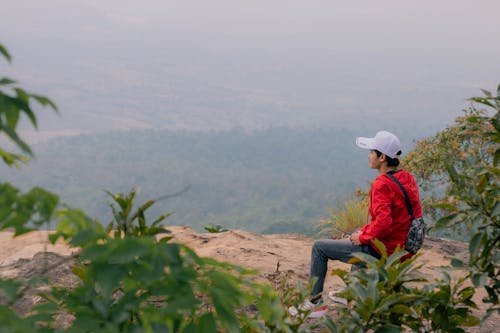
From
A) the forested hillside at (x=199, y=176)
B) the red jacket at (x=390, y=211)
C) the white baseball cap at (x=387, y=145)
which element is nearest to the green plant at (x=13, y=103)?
the red jacket at (x=390, y=211)

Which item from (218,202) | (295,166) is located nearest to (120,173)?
(218,202)

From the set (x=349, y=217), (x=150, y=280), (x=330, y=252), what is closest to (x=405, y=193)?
(x=330, y=252)

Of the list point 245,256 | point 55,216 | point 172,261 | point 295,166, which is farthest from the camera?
point 295,166

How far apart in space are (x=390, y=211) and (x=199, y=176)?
153377 mm

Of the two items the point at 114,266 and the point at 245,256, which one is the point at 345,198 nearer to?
the point at 245,256

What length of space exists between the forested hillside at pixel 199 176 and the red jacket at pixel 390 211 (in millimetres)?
102113

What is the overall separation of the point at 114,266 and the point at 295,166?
191 metres

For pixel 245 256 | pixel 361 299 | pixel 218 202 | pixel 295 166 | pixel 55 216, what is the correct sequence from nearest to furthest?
pixel 55 216
pixel 361 299
pixel 245 256
pixel 218 202
pixel 295 166

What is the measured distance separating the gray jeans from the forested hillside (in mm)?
101681

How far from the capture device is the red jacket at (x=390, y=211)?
4105 millimetres

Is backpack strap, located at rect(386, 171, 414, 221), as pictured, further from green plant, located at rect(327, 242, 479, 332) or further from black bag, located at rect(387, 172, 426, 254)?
green plant, located at rect(327, 242, 479, 332)

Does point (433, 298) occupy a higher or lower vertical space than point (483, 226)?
lower

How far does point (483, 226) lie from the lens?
9.26 feet

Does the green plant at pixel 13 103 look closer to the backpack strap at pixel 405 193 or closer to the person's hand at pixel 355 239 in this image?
the backpack strap at pixel 405 193
